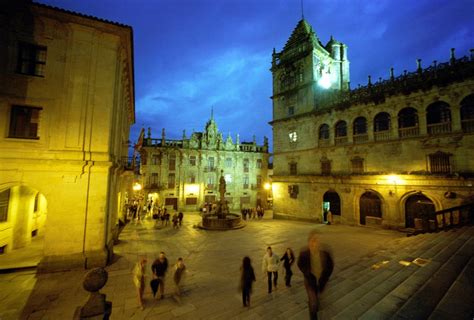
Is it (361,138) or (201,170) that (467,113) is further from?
(201,170)

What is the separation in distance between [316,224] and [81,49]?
23869 millimetres

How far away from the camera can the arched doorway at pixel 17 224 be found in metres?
11.2

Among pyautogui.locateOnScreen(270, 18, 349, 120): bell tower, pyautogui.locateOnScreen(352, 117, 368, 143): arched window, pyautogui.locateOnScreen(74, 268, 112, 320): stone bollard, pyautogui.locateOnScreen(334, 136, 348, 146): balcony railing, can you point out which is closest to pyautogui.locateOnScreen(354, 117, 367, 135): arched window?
pyautogui.locateOnScreen(352, 117, 368, 143): arched window

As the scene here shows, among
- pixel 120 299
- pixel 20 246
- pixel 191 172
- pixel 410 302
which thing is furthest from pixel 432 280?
pixel 191 172

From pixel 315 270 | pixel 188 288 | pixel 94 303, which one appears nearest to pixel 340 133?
pixel 315 270

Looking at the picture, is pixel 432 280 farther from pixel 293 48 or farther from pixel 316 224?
pixel 293 48

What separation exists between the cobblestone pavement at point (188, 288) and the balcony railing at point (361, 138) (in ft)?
33.7

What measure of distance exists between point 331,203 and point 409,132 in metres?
9.82

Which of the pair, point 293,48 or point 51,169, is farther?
point 293,48

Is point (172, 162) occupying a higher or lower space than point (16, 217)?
higher

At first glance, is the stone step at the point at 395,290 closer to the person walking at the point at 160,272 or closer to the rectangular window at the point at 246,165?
the person walking at the point at 160,272

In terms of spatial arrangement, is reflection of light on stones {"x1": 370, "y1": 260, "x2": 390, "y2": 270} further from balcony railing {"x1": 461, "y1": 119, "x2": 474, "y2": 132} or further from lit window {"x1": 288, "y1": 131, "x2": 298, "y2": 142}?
lit window {"x1": 288, "y1": 131, "x2": 298, "y2": 142}

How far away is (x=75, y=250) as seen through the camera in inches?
376

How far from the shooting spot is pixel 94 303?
11.1 ft
